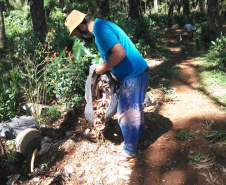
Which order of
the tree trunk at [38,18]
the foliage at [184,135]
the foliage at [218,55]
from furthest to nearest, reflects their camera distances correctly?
the foliage at [218,55] → the tree trunk at [38,18] → the foliage at [184,135]

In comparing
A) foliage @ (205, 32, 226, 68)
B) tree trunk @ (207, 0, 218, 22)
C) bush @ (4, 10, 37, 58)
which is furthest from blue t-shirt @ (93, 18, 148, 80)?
tree trunk @ (207, 0, 218, 22)

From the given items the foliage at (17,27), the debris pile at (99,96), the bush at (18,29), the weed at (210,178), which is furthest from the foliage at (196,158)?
the foliage at (17,27)

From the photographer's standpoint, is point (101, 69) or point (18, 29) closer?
point (101, 69)

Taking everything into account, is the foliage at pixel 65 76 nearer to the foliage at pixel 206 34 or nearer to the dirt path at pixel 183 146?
the dirt path at pixel 183 146

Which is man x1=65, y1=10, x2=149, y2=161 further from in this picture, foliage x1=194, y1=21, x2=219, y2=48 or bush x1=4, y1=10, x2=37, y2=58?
foliage x1=194, y1=21, x2=219, y2=48

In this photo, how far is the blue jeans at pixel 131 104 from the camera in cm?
267

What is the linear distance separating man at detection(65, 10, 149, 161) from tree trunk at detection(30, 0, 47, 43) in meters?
3.35

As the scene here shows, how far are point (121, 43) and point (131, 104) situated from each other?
31.2 inches

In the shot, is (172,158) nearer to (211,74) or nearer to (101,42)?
(101,42)

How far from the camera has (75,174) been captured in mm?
2840

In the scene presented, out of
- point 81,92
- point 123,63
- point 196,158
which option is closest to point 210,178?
point 196,158

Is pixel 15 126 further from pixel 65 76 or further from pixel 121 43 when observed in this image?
pixel 121 43

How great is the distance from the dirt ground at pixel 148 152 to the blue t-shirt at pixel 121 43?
124cm

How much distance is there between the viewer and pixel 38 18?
560cm
